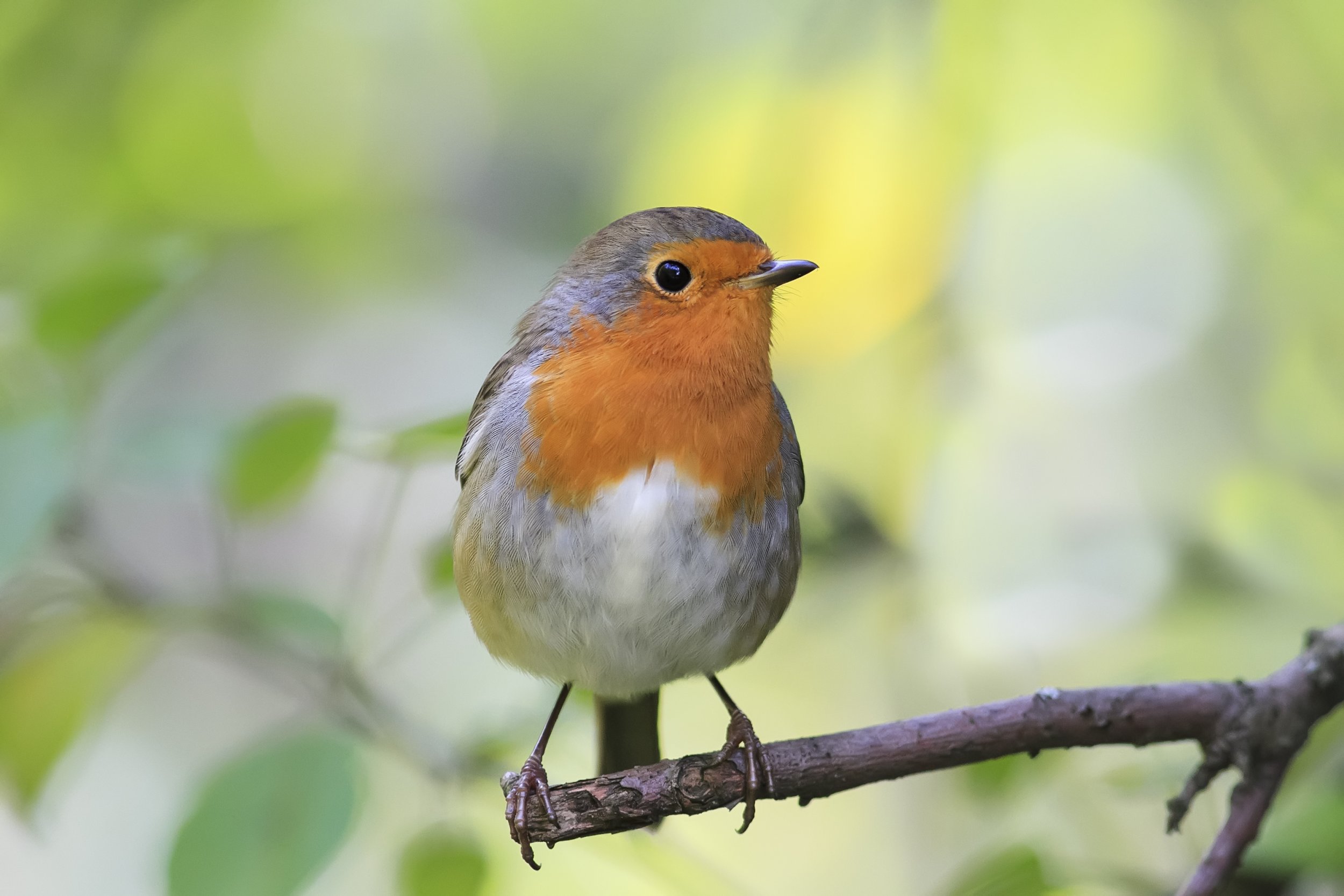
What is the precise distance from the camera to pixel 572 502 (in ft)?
7.99

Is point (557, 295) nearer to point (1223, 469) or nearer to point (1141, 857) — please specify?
point (1223, 469)

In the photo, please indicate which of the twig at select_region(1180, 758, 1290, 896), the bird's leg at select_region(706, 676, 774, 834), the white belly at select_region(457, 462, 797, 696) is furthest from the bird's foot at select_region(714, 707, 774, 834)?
the twig at select_region(1180, 758, 1290, 896)

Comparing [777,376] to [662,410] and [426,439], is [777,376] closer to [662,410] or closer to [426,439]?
[662,410]

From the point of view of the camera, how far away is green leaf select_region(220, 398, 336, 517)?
2.17 metres

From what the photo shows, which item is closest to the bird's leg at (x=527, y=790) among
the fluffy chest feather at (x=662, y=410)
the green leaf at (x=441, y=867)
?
the green leaf at (x=441, y=867)

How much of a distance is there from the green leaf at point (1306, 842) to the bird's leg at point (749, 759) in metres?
0.99

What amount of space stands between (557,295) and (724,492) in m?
0.74

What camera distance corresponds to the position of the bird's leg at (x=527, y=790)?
2.34 m

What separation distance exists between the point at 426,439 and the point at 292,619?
540 millimetres

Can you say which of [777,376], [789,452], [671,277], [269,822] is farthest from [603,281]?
[777,376]

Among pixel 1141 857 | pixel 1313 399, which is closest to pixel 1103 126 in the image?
pixel 1313 399

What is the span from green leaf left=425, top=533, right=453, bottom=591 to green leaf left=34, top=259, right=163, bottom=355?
79cm

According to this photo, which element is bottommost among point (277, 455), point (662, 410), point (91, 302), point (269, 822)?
point (269, 822)

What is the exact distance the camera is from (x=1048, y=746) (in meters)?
2.16
